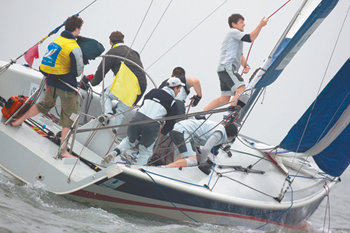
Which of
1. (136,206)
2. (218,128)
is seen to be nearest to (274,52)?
(218,128)

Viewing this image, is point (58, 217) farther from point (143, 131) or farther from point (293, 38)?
point (293, 38)

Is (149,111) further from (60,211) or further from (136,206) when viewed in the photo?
(60,211)

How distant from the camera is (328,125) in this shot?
4.59 m

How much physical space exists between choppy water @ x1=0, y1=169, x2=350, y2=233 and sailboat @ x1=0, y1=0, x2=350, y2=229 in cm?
7

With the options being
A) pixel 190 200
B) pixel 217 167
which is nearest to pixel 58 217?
pixel 190 200

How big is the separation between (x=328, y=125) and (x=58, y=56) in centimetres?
256

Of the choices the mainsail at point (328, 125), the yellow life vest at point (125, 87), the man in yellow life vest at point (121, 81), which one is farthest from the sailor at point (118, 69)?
the mainsail at point (328, 125)

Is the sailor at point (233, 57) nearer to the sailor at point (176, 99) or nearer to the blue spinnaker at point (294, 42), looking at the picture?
the blue spinnaker at point (294, 42)

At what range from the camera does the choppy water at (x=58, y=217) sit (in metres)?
2.54

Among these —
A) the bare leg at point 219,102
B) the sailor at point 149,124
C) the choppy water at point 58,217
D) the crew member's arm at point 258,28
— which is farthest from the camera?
the bare leg at point 219,102

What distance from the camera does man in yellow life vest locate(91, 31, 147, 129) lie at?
3736mm

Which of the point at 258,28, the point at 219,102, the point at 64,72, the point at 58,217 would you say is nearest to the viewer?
the point at 58,217

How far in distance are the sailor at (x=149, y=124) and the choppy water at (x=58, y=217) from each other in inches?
20.3

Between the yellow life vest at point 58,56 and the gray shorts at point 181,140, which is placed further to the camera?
the gray shorts at point 181,140
